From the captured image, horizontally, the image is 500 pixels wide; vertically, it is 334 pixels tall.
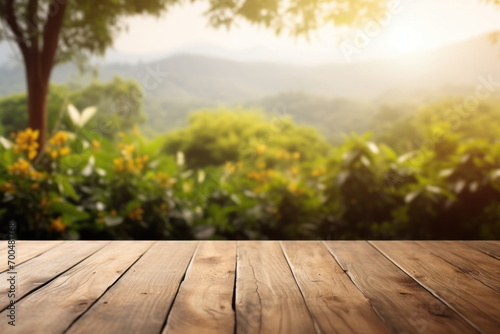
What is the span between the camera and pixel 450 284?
1.42m

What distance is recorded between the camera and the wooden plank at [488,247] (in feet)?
6.20

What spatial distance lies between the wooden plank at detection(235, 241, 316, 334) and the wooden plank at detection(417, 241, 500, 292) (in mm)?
593

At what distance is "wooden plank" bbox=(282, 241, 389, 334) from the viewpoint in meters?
1.07

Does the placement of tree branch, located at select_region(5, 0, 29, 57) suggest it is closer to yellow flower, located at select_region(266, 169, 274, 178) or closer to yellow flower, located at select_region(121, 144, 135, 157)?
yellow flower, located at select_region(121, 144, 135, 157)

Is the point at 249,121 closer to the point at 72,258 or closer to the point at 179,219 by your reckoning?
the point at 179,219

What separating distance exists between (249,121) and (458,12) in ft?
16.4

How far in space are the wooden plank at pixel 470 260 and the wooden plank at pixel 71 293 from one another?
113 cm

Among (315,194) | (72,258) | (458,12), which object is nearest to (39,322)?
(72,258)

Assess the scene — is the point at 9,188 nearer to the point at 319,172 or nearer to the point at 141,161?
the point at 141,161

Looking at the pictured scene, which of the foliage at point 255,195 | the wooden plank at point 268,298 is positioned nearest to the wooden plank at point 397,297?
the wooden plank at point 268,298

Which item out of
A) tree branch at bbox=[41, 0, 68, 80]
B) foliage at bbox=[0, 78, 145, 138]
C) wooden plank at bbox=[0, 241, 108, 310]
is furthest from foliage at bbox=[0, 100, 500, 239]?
foliage at bbox=[0, 78, 145, 138]

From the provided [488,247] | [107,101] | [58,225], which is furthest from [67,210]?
[107,101]

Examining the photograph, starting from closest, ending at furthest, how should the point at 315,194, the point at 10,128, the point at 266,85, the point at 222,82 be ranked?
the point at 315,194 < the point at 10,128 < the point at 222,82 < the point at 266,85

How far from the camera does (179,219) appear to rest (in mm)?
2994
